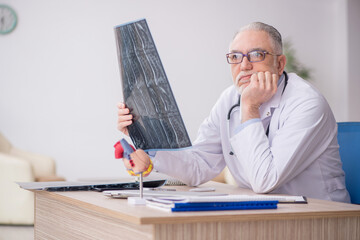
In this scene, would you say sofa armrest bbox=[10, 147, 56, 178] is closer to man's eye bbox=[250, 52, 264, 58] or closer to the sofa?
the sofa

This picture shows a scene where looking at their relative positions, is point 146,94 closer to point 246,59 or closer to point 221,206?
point 221,206

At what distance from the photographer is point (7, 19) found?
5848 mm

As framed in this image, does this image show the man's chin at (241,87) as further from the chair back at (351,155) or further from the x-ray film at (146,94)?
the x-ray film at (146,94)

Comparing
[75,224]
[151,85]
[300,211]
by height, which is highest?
[151,85]

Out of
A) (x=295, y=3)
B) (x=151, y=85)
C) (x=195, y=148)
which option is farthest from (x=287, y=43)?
(x=151, y=85)

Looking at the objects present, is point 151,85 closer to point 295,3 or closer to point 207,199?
point 207,199

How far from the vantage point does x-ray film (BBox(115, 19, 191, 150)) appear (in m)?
1.33

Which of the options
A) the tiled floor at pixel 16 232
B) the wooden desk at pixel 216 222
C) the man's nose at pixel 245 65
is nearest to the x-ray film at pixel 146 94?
the wooden desk at pixel 216 222

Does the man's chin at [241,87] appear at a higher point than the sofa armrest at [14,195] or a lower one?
higher

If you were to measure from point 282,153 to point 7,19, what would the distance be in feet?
16.4

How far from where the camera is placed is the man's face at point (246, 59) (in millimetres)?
1925

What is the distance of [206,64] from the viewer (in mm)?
6824

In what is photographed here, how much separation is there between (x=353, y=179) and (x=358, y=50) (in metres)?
5.97

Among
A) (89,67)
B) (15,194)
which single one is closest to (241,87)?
(15,194)
